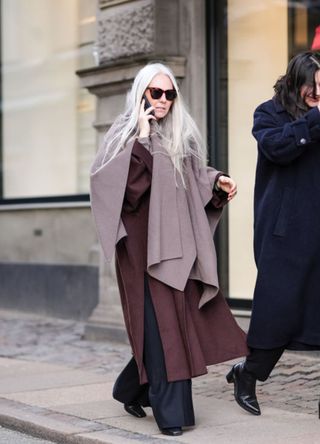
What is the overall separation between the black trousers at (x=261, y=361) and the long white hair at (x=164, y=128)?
104 centimetres

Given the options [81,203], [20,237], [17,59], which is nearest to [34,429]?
[81,203]

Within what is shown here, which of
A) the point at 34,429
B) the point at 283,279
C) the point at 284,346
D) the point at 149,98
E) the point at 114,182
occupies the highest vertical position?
the point at 149,98

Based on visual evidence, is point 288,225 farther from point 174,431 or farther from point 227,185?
point 174,431

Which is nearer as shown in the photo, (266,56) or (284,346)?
(284,346)

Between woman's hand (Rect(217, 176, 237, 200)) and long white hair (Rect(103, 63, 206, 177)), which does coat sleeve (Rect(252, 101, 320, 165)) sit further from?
long white hair (Rect(103, 63, 206, 177))

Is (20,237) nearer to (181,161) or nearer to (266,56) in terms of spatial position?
(266,56)

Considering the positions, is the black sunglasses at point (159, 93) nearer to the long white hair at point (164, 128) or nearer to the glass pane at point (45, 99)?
the long white hair at point (164, 128)

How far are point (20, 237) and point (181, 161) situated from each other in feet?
21.5

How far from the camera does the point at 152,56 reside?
28.8 feet

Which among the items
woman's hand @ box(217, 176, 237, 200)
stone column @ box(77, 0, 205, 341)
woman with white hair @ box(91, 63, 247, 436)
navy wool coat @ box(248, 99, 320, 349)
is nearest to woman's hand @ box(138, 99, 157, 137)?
woman with white hair @ box(91, 63, 247, 436)

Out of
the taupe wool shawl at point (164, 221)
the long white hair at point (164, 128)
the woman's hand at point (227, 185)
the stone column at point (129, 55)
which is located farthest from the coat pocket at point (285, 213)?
the stone column at point (129, 55)

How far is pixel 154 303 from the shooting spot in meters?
5.21

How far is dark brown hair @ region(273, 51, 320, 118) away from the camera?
5.20 metres

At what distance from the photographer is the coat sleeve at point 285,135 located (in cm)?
503
